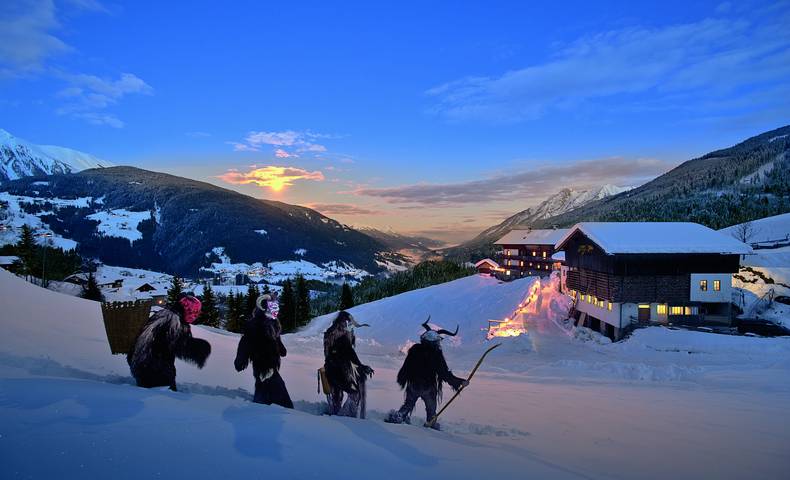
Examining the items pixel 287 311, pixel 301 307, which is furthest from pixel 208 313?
pixel 301 307

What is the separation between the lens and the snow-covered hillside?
11.5ft

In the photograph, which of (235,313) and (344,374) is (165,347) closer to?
(344,374)

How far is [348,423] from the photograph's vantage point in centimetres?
555

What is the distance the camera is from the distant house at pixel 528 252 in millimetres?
66188

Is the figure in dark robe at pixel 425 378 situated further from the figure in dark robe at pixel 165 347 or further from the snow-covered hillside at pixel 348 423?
the figure in dark robe at pixel 165 347

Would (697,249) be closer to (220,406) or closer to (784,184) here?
(220,406)

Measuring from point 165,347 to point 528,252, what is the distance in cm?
6907

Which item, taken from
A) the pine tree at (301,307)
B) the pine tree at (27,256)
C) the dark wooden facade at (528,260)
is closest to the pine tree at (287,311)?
the pine tree at (301,307)

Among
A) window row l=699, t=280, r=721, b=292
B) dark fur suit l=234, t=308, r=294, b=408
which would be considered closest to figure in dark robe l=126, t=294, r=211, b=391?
dark fur suit l=234, t=308, r=294, b=408

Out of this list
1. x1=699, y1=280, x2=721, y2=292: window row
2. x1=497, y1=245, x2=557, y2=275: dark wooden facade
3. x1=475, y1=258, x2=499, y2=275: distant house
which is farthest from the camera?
x1=475, y1=258, x2=499, y2=275: distant house

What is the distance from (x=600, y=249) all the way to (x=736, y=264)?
27.2 ft

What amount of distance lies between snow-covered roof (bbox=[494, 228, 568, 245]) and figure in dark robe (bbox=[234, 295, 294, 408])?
205ft

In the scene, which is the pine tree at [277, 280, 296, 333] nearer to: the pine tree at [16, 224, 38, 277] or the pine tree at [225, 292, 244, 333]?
the pine tree at [225, 292, 244, 333]

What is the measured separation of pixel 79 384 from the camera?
16.8ft
